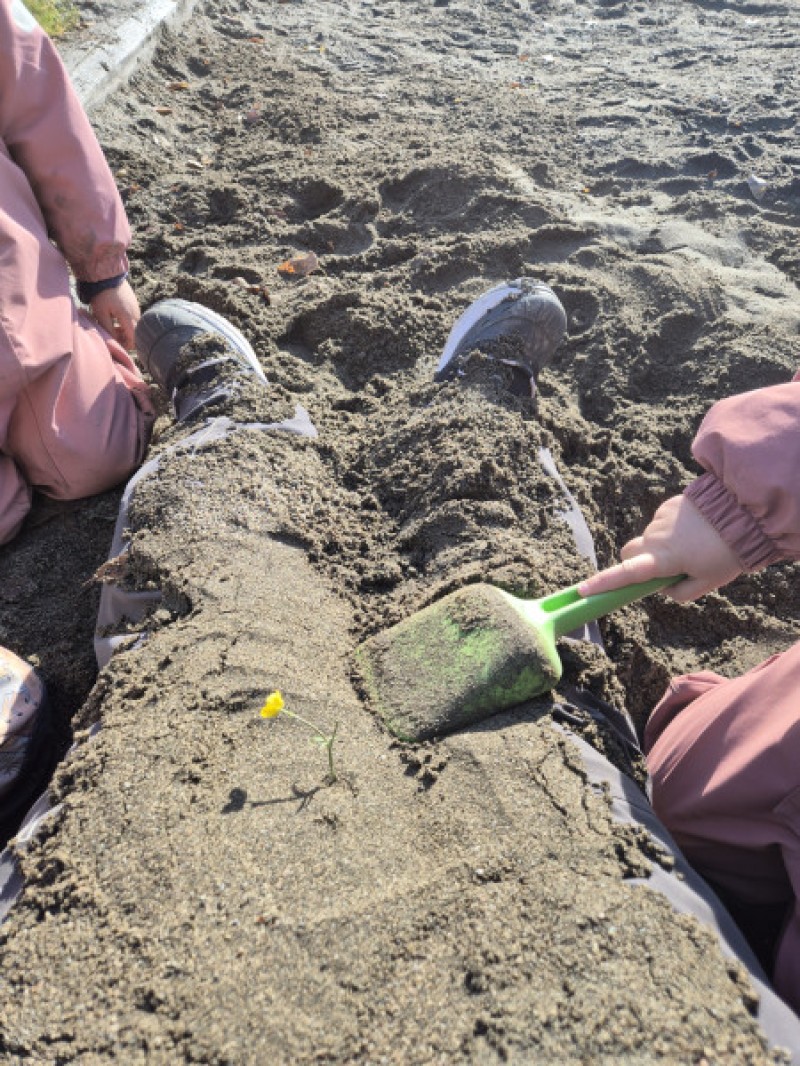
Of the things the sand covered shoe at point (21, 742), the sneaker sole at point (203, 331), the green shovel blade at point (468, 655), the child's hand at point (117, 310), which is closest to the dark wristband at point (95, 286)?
the child's hand at point (117, 310)

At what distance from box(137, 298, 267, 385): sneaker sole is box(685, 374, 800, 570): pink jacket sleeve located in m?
1.24

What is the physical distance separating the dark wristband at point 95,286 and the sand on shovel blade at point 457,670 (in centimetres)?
145

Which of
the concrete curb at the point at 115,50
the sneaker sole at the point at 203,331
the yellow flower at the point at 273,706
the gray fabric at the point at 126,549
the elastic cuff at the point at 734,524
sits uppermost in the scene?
the concrete curb at the point at 115,50

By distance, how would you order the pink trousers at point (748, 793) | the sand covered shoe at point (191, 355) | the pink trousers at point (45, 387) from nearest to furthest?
the pink trousers at point (748, 793)
the pink trousers at point (45, 387)
the sand covered shoe at point (191, 355)

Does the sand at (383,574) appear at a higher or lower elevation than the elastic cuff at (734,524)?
lower

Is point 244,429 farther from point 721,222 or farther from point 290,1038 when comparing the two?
point 721,222

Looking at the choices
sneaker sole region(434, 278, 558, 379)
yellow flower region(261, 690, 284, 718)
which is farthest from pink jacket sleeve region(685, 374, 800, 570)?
sneaker sole region(434, 278, 558, 379)

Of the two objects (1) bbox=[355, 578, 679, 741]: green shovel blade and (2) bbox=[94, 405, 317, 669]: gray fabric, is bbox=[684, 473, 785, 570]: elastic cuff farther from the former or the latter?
(2) bbox=[94, 405, 317, 669]: gray fabric

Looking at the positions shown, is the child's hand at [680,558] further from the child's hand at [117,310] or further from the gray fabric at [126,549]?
the child's hand at [117,310]

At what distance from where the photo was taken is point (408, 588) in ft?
5.37

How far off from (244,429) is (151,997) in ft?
4.22

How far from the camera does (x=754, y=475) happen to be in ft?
4.16

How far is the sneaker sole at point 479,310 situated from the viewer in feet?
7.31

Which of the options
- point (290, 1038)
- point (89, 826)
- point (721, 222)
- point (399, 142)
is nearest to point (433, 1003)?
point (290, 1038)
